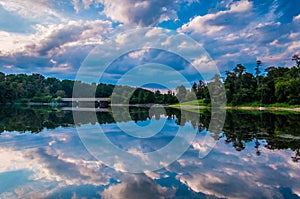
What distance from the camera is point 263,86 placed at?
49.5 metres

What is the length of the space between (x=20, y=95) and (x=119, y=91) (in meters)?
38.6

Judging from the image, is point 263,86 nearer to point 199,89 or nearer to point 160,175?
point 199,89

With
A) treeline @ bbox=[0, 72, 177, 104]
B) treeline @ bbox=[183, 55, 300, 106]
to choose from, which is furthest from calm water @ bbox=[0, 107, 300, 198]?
treeline @ bbox=[0, 72, 177, 104]

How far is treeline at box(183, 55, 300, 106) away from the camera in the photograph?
45.1 metres

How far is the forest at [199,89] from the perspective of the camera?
161ft

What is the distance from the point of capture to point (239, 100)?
55.0 m

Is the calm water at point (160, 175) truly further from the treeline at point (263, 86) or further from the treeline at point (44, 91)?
the treeline at point (44, 91)

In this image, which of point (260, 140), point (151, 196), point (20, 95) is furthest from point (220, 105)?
point (20, 95)

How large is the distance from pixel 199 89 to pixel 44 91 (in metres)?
69.0

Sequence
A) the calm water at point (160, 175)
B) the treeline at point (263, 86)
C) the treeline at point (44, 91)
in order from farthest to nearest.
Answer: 1. the treeline at point (44, 91)
2. the treeline at point (263, 86)
3. the calm water at point (160, 175)

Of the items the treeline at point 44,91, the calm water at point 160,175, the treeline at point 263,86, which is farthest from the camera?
the treeline at point 44,91

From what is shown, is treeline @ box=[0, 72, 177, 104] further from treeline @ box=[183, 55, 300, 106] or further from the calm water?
the calm water

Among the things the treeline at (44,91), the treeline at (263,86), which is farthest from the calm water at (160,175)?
the treeline at (44,91)

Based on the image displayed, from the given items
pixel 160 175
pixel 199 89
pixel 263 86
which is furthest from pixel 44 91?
pixel 160 175
